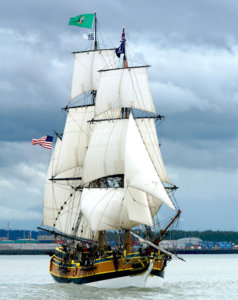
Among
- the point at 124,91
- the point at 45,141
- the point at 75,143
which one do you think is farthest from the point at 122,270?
the point at 45,141

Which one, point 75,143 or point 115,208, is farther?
point 75,143

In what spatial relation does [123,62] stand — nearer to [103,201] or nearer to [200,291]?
[103,201]

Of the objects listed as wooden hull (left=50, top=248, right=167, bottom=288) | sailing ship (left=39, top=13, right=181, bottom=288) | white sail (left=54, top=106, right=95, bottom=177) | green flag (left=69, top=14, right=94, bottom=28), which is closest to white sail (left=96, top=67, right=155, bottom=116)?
sailing ship (left=39, top=13, right=181, bottom=288)

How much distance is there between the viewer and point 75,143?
80.4 metres

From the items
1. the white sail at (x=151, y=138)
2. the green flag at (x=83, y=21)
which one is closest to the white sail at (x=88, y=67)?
the green flag at (x=83, y=21)

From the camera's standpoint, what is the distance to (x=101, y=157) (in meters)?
67.9

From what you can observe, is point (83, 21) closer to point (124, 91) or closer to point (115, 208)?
point (124, 91)

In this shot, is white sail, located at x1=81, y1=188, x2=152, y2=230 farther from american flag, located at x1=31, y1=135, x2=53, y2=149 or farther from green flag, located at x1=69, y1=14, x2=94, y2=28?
green flag, located at x1=69, y1=14, x2=94, y2=28

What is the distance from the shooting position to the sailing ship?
58.3 metres

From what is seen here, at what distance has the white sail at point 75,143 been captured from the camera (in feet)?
262

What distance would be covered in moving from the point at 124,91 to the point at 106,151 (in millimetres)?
7336

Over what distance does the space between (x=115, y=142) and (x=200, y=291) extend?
54.0 feet

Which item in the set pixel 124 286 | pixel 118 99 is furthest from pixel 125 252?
pixel 118 99

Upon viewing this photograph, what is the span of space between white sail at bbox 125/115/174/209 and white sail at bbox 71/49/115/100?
78.5 feet
